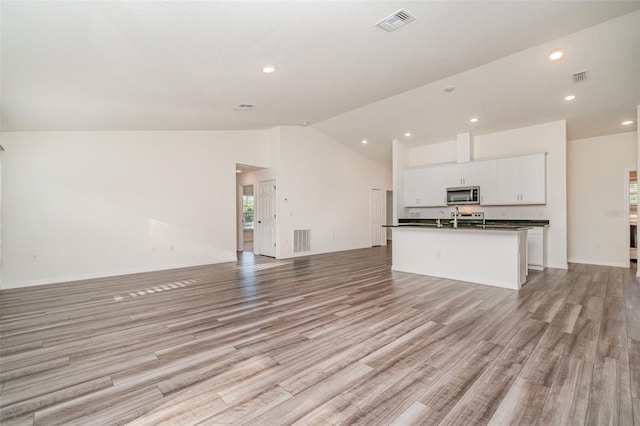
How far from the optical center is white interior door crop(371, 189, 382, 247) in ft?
33.3

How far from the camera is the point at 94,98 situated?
3967mm

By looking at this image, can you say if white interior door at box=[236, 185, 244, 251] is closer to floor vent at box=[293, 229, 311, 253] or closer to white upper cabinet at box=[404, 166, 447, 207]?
floor vent at box=[293, 229, 311, 253]

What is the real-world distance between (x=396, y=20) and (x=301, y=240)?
6.02 metres

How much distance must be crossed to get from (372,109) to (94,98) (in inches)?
196

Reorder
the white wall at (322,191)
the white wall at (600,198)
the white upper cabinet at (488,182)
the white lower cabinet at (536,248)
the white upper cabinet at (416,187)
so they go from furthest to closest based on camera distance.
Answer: the white wall at (322,191)
the white upper cabinet at (416,187)
the white upper cabinet at (488,182)
the white wall at (600,198)
the white lower cabinet at (536,248)

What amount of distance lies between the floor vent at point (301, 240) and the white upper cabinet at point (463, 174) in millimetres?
3933

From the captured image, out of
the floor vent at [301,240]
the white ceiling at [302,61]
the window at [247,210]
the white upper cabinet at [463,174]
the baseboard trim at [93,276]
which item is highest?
the white ceiling at [302,61]

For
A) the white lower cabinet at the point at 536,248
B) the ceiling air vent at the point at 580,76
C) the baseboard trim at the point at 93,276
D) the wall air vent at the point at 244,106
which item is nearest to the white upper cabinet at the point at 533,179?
the white lower cabinet at the point at 536,248

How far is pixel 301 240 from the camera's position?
26.8ft

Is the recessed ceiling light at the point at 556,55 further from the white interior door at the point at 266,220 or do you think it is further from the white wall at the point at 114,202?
the white wall at the point at 114,202

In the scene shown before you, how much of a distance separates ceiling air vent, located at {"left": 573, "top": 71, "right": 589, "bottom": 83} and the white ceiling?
0.07 m

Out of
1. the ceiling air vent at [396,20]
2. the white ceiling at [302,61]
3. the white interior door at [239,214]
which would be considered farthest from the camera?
the white interior door at [239,214]

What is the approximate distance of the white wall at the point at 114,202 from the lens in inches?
194

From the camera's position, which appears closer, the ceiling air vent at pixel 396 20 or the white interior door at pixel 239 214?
the ceiling air vent at pixel 396 20
